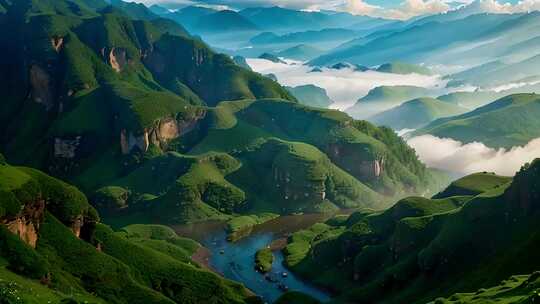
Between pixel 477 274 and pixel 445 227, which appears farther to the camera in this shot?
pixel 445 227

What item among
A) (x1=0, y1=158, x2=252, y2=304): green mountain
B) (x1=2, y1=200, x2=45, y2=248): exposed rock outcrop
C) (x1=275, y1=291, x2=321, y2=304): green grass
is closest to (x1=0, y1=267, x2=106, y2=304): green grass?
(x1=0, y1=158, x2=252, y2=304): green mountain

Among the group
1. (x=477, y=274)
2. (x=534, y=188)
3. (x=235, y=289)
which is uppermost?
(x=534, y=188)

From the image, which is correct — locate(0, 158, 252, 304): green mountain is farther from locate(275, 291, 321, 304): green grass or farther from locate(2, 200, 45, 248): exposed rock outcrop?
locate(275, 291, 321, 304): green grass

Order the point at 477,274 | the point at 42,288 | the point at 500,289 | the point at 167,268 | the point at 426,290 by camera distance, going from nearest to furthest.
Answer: the point at 500,289 → the point at 42,288 → the point at 477,274 → the point at 426,290 → the point at 167,268

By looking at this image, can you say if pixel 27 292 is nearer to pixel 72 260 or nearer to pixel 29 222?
pixel 72 260

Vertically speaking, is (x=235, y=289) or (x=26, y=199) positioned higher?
(x=26, y=199)

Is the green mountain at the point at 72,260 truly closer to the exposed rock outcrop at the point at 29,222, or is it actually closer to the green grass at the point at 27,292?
the exposed rock outcrop at the point at 29,222

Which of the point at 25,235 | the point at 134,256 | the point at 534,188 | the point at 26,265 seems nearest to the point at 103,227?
the point at 134,256

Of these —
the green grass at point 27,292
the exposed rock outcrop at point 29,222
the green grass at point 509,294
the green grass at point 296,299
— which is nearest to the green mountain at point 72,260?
the exposed rock outcrop at point 29,222

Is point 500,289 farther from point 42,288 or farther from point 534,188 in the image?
point 42,288
